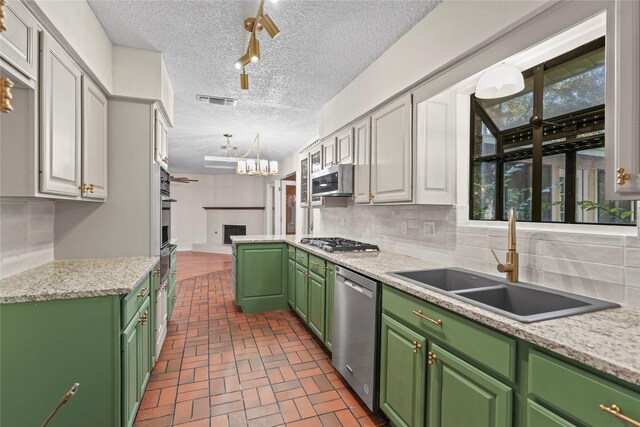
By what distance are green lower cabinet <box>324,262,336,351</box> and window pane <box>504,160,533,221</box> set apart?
133 cm

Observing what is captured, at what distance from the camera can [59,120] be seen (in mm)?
1666

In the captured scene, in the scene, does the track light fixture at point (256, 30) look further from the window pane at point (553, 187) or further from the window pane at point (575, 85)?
the window pane at point (553, 187)

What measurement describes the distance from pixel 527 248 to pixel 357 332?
1116mm

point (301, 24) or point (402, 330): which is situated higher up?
point (301, 24)

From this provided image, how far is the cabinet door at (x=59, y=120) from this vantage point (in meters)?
1.53

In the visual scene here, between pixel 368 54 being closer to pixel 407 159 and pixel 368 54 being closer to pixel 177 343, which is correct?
pixel 407 159

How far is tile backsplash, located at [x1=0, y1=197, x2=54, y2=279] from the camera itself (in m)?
1.73

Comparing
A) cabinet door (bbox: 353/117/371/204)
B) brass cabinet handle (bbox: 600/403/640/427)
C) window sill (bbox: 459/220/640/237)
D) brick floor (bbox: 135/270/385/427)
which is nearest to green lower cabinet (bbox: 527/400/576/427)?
brass cabinet handle (bbox: 600/403/640/427)

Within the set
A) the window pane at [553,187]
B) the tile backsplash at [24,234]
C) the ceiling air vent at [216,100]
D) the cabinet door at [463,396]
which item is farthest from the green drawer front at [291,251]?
the window pane at [553,187]

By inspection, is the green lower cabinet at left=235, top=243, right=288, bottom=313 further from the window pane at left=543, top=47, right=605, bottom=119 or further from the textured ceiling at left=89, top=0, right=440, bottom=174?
the window pane at left=543, top=47, right=605, bottom=119

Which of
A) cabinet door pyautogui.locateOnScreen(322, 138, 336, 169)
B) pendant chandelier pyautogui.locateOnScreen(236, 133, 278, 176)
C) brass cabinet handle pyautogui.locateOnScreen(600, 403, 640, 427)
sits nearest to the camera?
brass cabinet handle pyautogui.locateOnScreen(600, 403, 640, 427)

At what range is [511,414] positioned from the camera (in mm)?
1073

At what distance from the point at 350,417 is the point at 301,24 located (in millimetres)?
2592

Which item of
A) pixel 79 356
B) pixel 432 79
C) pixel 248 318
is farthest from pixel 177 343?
pixel 432 79
